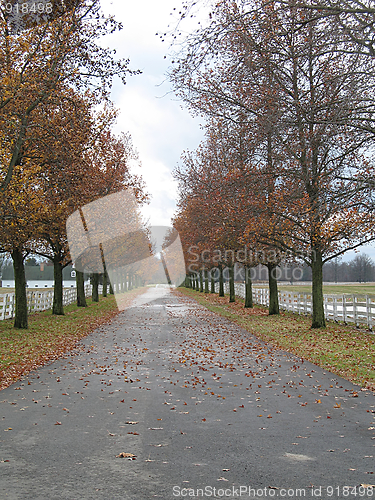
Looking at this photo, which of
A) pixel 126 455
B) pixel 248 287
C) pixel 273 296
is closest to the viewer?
pixel 126 455

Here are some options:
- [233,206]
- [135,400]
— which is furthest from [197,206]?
[135,400]

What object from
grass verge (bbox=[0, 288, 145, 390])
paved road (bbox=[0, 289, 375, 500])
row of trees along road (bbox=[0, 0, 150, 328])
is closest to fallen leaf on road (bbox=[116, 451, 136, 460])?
paved road (bbox=[0, 289, 375, 500])

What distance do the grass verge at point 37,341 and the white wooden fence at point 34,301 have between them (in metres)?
0.82

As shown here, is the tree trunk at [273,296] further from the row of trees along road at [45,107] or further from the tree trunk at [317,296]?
the row of trees along road at [45,107]

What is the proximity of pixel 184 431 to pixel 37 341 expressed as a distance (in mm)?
10738

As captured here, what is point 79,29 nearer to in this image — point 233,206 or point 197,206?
point 233,206

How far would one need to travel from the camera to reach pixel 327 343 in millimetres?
14984

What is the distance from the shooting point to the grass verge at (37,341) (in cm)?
1080

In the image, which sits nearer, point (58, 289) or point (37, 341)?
point (37, 341)

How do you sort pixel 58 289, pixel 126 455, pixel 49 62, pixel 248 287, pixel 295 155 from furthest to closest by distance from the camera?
pixel 248 287 < pixel 58 289 < pixel 295 155 < pixel 49 62 < pixel 126 455

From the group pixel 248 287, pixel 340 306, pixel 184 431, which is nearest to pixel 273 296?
pixel 340 306

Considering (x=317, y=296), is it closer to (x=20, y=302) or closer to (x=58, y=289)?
(x=20, y=302)

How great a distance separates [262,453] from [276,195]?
1421 centimetres

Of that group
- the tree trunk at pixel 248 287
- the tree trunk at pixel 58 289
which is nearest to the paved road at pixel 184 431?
the tree trunk at pixel 58 289
